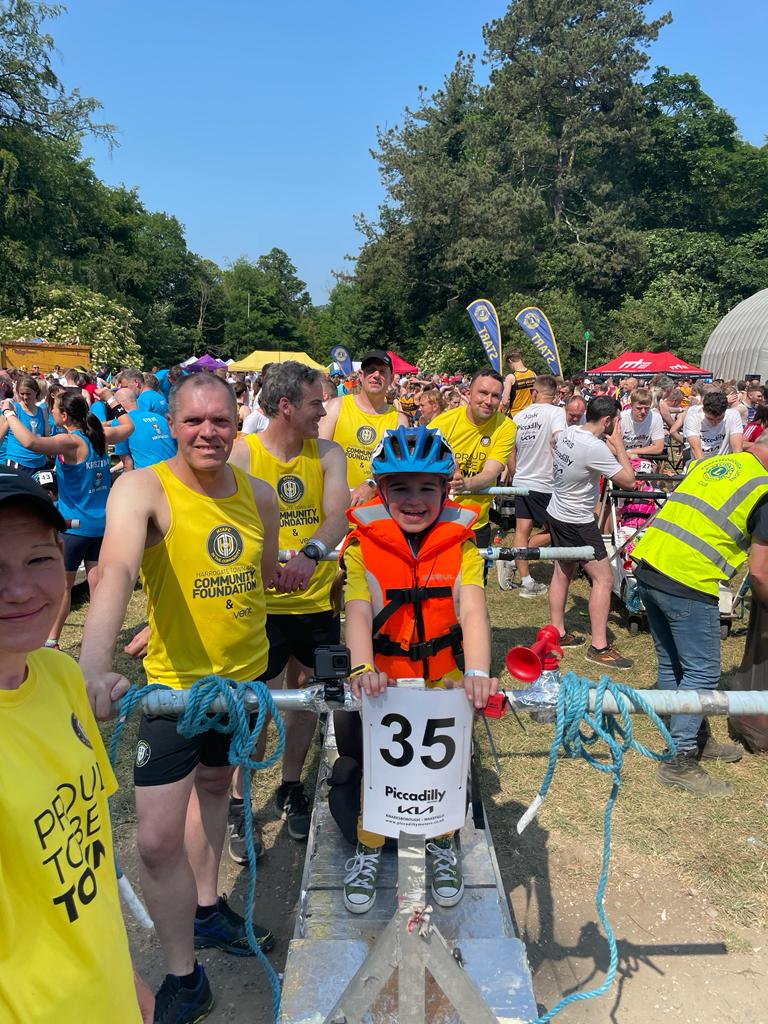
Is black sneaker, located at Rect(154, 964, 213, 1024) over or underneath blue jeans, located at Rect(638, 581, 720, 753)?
underneath

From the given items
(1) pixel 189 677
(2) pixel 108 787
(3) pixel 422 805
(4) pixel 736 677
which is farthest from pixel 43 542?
(4) pixel 736 677

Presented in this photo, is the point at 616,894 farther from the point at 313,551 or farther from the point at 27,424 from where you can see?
the point at 27,424

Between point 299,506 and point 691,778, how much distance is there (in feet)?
10.3

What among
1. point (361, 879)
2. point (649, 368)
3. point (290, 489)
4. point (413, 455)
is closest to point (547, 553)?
point (413, 455)

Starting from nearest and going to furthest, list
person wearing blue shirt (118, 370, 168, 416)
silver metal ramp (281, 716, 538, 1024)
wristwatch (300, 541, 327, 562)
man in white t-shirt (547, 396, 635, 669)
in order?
silver metal ramp (281, 716, 538, 1024) < wristwatch (300, 541, 327, 562) < man in white t-shirt (547, 396, 635, 669) < person wearing blue shirt (118, 370, 168, 416)

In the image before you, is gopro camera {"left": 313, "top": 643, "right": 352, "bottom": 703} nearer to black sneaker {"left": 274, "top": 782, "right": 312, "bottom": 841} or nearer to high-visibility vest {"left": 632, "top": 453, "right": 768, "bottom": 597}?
black sneaker {"left": 274, "top": 782, "right": 312, "bottom": 841}

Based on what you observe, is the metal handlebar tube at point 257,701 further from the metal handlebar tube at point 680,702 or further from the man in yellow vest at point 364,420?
the man in yellow vest at point 364,420

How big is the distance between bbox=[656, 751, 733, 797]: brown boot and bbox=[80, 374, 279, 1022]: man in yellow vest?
3.13m

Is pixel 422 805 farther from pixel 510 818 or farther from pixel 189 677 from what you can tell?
pixel 510 818

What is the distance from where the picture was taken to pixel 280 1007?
220 cm

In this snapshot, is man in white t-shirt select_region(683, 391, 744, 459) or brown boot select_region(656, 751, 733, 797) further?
man in white t-shirt select_region(683, 391, 744, 459)

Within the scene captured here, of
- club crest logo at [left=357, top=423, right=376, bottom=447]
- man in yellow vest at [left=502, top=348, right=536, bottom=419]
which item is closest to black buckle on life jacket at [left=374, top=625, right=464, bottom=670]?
club crest logo at [left=357, top=423, right=376, bottom=447]

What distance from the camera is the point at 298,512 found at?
407 cm

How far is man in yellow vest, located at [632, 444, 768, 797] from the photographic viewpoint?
4.21 m
